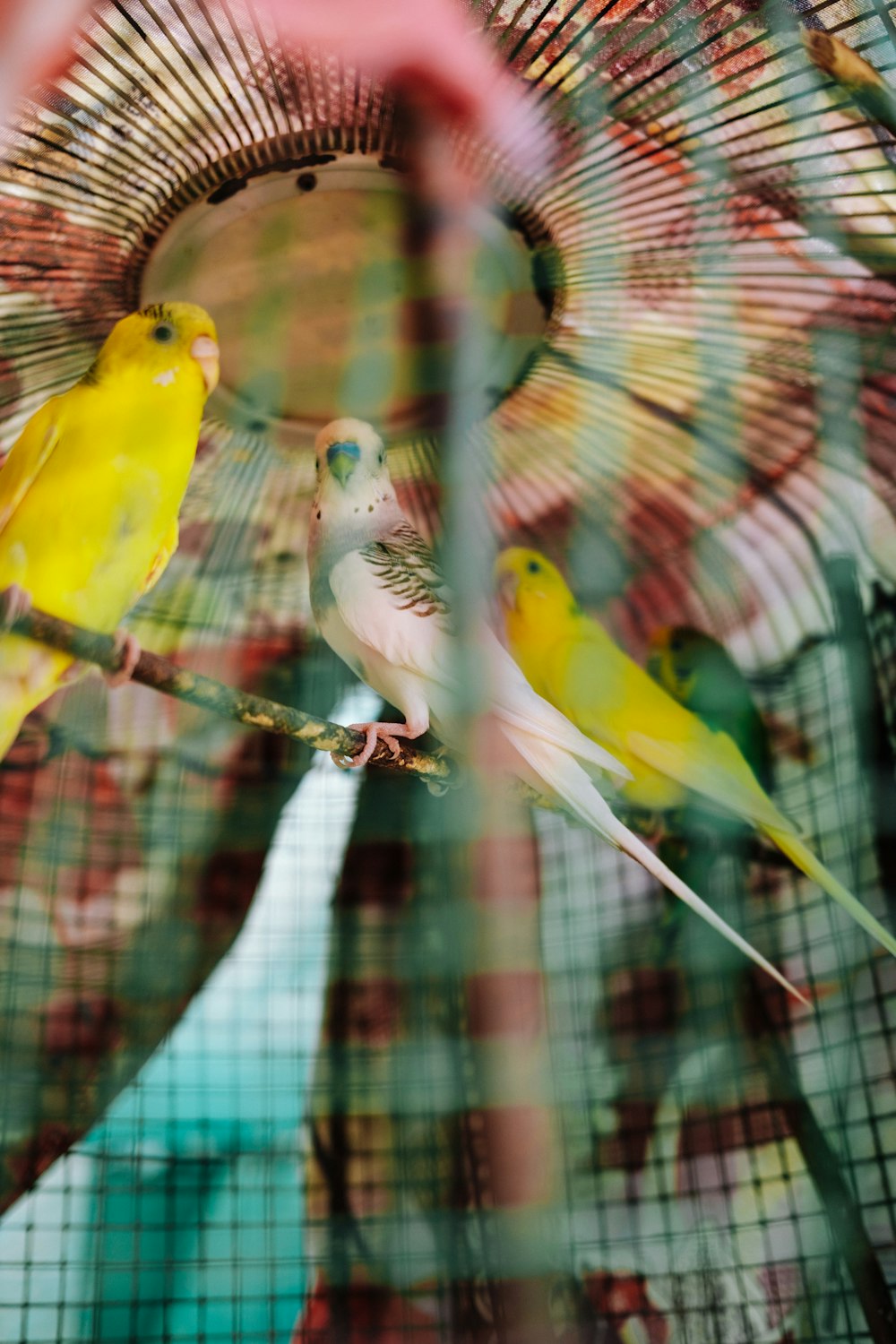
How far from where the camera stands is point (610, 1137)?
749 mm

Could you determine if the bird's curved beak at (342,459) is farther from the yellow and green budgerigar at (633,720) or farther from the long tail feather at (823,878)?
the long tail feather at (823,878)

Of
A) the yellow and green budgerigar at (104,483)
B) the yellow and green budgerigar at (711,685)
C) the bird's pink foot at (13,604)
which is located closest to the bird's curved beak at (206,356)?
the yellow and green budgerigar at (104,483)

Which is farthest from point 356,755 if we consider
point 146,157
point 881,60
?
point 881,60

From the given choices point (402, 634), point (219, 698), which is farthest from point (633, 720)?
point (219, 698)

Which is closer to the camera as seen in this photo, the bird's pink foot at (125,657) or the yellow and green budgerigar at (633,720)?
the bird's pink foot at (125,657)

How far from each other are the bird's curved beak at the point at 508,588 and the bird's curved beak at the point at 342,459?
17cm

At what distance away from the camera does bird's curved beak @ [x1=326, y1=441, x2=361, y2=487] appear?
0.69 m

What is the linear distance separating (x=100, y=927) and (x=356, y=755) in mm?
287

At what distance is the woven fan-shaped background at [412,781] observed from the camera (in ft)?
2.19

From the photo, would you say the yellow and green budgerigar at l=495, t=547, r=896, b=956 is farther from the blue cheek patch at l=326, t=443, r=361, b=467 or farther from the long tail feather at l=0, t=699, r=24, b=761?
the long tail feather at l=0, t=699, r=24, b=761

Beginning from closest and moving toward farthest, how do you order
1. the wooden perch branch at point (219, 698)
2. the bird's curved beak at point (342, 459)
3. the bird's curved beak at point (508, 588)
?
1. the wooden perch branch at point (219, 698)
2. the bird's curved beak at point (342, 459)
3. the bird's curved beak at point (508, 588)

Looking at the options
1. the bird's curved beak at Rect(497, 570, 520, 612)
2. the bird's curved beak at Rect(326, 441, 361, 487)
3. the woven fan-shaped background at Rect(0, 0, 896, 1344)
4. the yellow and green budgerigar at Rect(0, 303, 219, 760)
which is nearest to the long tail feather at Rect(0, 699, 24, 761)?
the yellow and green budgerigar at Rect(0, 303, 219, 760)

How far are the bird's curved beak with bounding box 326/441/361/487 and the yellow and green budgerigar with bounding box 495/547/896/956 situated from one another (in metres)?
0.17

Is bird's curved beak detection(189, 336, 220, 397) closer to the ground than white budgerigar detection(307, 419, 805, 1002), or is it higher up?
higher up
